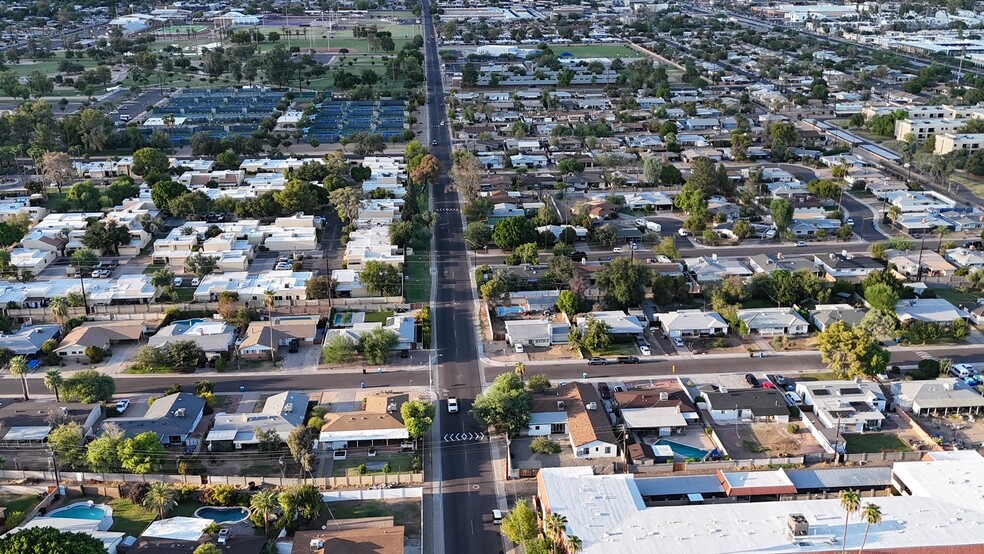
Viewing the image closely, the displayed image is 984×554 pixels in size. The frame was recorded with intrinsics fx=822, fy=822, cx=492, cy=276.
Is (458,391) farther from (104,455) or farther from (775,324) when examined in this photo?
(775,324)

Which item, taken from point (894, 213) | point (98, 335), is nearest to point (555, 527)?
point (98, 335)

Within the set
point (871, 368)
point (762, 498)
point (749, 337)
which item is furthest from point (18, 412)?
point (871, 368)

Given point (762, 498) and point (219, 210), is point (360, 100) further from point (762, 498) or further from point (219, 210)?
point (762, 498)

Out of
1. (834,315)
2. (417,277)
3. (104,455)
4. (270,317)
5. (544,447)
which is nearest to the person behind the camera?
(104,455)

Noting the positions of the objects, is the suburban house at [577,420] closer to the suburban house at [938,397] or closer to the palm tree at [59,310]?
the suburban house at [938,397]

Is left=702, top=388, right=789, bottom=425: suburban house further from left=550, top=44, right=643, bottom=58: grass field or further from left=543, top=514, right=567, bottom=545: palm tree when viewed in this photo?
left=550, top=44, right=643, bottom=58: grass field

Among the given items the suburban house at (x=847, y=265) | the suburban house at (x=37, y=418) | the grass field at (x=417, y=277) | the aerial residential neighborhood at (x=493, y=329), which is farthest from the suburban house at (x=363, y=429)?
the suburban house at (x=847, y=265)
